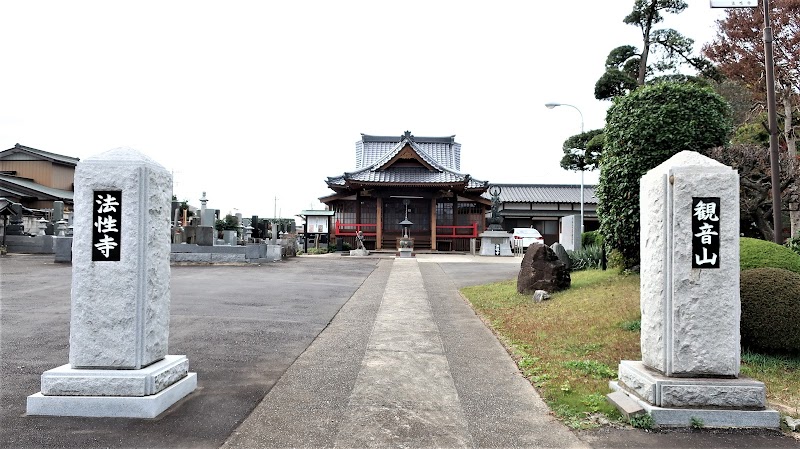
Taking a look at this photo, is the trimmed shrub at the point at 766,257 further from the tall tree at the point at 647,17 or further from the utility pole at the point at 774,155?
the tall tree at the point at 647,17

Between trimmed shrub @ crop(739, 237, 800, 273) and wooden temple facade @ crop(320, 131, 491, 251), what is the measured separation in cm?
2578

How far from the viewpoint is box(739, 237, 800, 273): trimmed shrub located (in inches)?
264

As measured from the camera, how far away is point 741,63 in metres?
17.6

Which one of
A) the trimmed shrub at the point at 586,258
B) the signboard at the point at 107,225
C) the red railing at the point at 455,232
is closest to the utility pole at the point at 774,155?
the trimmed shrub at the point at 586,258

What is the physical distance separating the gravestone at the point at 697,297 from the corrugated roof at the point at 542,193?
3858 cm

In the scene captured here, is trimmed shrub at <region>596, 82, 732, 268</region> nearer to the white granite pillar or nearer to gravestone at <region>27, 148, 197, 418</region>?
the white granite pillar

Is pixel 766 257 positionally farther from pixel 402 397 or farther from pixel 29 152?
pixel 29 152

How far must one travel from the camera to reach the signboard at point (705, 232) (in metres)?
4.28

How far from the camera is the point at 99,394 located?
402 centimetres

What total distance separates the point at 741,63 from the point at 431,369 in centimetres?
1921

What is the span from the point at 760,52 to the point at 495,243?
17233 mm

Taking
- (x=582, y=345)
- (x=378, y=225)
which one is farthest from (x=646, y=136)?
(x=378, y=225)

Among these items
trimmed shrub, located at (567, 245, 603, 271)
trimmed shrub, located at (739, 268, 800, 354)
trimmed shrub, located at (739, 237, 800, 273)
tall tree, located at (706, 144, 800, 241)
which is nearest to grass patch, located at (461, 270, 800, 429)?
trimmed shrub, located at (739, 268, 800, 354)

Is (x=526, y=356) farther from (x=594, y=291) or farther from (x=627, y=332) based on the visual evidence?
(x=594, y=291)
